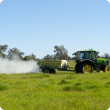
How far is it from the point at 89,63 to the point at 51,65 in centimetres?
382

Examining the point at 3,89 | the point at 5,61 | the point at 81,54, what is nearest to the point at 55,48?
the point at 5,61

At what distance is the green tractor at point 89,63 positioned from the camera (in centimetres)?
1431

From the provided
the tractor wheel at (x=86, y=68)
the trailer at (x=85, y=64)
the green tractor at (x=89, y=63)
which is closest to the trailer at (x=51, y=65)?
the trailer at (x=85, y=64)

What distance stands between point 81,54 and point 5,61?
1051 centimetres

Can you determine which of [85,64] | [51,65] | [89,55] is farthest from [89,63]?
[51,65]

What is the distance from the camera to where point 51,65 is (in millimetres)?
15352

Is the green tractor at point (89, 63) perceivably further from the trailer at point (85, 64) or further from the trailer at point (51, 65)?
the trailer at point (51, 65)

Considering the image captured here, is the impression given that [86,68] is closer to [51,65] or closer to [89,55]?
[89,55]

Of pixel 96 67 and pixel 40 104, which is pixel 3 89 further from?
pixel 96 67

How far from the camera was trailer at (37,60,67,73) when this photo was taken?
1506cm

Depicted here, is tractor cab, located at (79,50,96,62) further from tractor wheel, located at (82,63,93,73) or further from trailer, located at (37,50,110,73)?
tractor wheel, located at (82,63,93,73)

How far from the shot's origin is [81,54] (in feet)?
48.5

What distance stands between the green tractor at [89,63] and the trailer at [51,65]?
1.60 meters

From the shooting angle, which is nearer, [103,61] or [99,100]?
[99,100]
